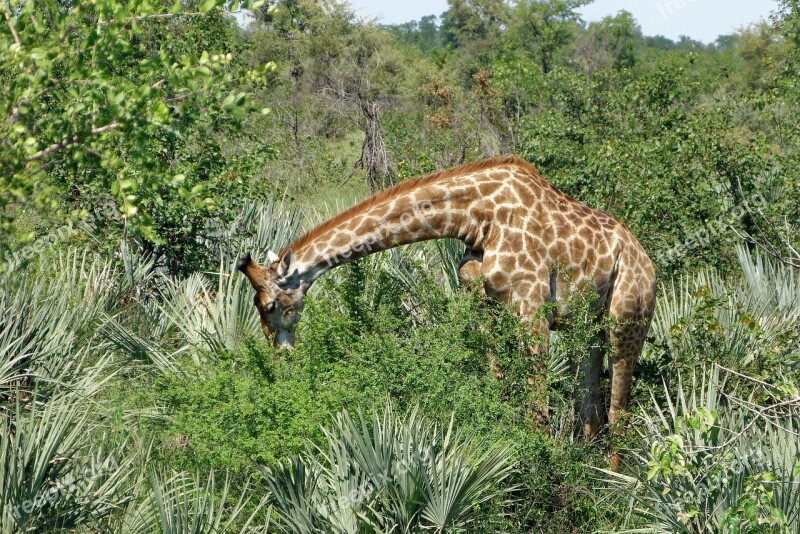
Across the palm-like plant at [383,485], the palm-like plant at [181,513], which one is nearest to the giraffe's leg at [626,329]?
the palm-like plant at [383,485]

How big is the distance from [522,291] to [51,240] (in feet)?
15.6

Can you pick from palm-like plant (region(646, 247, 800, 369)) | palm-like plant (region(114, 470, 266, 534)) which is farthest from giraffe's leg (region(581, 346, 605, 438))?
palm-like plant (region(114, 470, 266, 534))

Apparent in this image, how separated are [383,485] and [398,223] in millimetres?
2831

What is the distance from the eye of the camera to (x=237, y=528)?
20.0 feet

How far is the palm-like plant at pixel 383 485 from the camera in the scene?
558cm

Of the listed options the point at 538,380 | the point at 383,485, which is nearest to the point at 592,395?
the point at 538,380

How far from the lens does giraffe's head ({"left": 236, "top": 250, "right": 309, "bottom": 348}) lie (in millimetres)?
8164

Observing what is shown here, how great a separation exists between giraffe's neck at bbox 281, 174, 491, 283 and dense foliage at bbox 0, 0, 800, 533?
0.23 m

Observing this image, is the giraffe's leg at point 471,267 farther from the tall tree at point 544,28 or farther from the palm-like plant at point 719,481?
the tall tree at point 544,28

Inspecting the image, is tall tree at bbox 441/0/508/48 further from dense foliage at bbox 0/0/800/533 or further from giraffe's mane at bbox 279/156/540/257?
giraffe's mane at bbox 279/156/540/257

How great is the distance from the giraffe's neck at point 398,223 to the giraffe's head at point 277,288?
91mm

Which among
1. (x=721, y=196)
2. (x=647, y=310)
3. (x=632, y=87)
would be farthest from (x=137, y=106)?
(x=632, y=87)

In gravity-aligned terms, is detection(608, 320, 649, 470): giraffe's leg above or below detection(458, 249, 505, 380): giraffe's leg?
below

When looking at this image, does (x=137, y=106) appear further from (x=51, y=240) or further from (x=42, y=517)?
(x=51, y=240)
